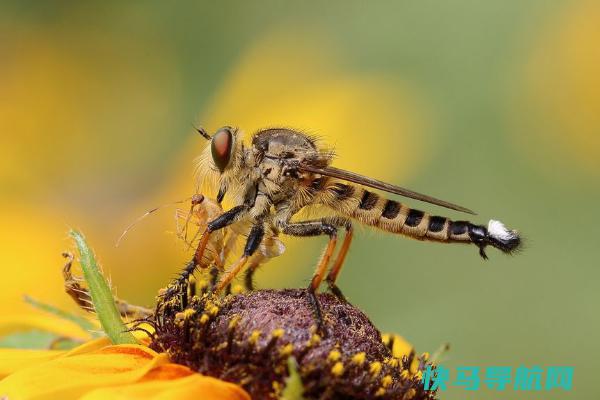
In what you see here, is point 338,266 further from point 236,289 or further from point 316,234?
point 236,289

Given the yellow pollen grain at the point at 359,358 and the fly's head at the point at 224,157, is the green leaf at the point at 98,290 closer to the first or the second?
the yellow pollen grain at the point at 359,358


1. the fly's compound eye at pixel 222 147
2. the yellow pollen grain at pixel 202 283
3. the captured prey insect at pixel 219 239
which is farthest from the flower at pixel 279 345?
the fly's compound eye at pixel 222 147

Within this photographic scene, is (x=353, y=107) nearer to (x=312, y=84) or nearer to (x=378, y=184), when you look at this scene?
(x=312, y=84)

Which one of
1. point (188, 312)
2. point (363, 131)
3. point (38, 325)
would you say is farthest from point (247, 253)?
point (363, 131)

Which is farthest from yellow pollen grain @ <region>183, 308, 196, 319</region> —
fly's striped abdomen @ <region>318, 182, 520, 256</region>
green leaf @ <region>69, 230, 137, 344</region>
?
fly's striped abdomen @ <region>318, 182, 520, 256</region>

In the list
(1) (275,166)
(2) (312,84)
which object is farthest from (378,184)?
(2) (312,84)

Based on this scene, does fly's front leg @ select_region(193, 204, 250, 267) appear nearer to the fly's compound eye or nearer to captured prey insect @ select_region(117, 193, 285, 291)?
captured prey insect @ select_region(117, 193, 285, 291)
